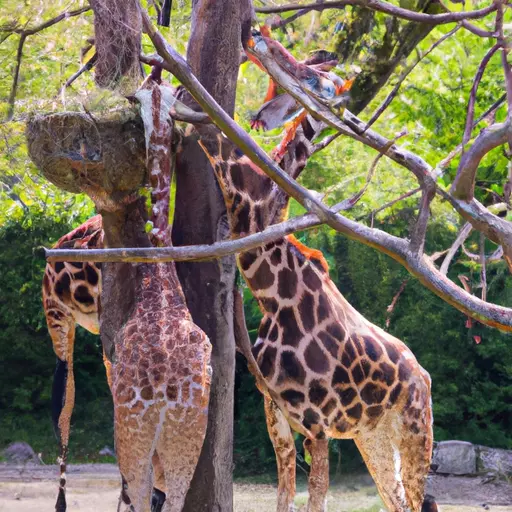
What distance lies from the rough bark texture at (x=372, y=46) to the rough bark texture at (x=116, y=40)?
6.61ft

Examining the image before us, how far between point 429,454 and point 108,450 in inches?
232

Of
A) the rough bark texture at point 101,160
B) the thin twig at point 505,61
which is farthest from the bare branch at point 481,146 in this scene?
Result: the rough bark texture at point 101,160

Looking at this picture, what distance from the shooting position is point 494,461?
29.6 feet

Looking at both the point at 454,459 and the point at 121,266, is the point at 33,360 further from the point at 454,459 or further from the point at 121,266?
the point at 121,266

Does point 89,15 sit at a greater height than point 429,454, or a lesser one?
greater

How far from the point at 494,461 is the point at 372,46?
5.01 m

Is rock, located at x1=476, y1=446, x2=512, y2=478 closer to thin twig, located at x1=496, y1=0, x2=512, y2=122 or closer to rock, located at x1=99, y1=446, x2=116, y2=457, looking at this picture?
rock, located at x1=99, y1=446, x2=116, y2=457

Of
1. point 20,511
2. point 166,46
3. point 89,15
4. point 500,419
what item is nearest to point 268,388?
point 166,46

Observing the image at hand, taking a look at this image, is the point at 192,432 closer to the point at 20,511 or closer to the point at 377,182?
the point at 20,511

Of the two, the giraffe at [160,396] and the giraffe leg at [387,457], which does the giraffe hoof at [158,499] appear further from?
the giraffe leg at [387,457]

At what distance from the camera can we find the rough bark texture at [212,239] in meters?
4.48

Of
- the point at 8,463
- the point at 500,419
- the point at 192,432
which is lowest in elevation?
the point at 8,463

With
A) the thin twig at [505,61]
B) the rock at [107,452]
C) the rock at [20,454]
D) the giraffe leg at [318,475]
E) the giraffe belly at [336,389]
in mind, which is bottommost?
the rock at [20,454]

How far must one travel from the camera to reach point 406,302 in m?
9.39
